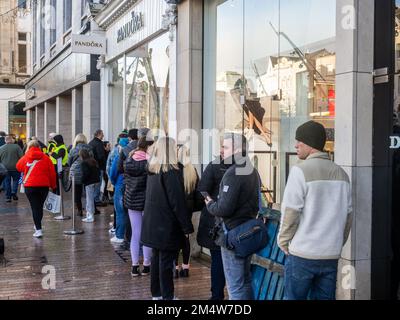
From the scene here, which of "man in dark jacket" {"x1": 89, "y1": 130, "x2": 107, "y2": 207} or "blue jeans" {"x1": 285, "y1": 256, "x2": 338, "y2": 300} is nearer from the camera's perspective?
"blue jeans" {"x1": 285, "y1": 256, "x2": 338, "y2": 300}

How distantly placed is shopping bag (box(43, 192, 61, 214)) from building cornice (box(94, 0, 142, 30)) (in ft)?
16.8

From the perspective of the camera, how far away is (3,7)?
121 ft

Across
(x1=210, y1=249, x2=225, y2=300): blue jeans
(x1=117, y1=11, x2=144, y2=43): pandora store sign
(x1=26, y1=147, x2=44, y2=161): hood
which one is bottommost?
(x1=210, y1=249, x2=225, y2=300): blue jeans

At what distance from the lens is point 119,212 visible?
7945mm

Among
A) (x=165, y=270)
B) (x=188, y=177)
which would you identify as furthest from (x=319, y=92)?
(x=165, y=270)

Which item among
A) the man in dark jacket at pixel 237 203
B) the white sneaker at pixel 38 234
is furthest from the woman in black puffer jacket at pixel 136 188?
the white sneaker at pixel 38 234

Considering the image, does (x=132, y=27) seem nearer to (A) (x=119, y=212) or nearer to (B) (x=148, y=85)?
(B) (x=148, y=85)

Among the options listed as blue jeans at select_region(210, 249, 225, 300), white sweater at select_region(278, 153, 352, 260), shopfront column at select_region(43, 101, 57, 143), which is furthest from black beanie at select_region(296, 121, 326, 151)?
shopfront column at select_region(43, 101, 57, 143)

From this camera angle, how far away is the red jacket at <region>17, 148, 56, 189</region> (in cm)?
836

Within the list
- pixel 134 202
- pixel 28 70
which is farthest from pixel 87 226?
pixel 28 70

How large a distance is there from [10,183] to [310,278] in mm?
12122

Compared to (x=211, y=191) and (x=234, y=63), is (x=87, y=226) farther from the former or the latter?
(x=211, y=191)

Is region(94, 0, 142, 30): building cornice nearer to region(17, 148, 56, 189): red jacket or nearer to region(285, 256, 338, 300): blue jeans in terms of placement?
region(17, 148, 56, 189): red jacket

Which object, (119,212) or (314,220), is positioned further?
(119,212)
